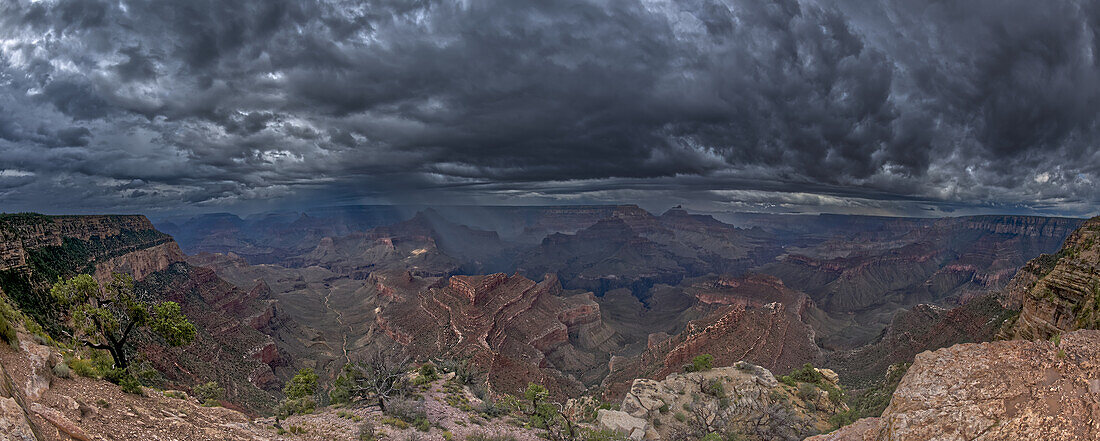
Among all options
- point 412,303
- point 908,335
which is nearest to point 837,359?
point 908,335

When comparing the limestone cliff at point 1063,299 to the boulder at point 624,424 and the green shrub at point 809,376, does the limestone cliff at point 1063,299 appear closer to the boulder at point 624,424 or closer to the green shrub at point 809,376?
the green shrub at point 809,376

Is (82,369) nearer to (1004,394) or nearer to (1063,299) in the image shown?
(1004,394)

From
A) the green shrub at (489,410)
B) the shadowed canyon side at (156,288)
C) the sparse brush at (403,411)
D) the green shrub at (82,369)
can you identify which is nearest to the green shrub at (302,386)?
the sparse brush at (403,411)

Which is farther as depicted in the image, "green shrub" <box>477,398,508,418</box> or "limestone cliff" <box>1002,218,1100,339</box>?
"green shrub" <box>477,398,508,418</box>

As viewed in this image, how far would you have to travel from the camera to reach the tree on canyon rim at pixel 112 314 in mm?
18297

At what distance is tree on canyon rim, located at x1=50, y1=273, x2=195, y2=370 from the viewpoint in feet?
60.0

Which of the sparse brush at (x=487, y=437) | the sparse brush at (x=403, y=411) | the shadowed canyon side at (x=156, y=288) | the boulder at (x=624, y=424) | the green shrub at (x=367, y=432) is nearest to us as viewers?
the green shrub at (x=367, y=432)

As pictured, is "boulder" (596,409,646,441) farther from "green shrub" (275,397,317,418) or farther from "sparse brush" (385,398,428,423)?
"green shrub" (275,397,317,418)

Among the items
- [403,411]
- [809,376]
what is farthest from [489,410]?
[809,376]

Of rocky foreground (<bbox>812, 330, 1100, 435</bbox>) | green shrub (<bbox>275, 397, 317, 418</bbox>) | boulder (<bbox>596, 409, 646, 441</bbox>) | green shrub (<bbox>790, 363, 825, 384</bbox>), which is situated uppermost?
rocky foreground (<bbox>812, 330, 1100, 435</bbox>)

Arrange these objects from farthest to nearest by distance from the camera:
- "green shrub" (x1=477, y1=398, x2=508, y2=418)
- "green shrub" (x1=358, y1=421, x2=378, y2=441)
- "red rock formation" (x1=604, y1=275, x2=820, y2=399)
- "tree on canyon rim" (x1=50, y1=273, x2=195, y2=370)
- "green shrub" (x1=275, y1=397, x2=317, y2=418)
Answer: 1. "red rock formation" (x1=604, y1=275, x2=820, y2=399)
2. "green shrub" (x1=477, y1=398, x2=508, y2=418)
3. "green shrub" (x1=275, y1=397, x2=317, y2=418)
4. "green shrub" (x1=358, y1=421, x2=378, y2=441)
5. "tree on canyon rim" (x1=50, y1=273, x2=195, y2=370)

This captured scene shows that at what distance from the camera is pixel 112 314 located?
755 inches

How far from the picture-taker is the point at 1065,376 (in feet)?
26.9

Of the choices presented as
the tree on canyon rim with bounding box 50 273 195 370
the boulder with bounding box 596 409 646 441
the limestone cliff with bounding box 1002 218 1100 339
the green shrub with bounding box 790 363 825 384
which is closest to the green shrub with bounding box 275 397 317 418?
the tree on canyon rim with bounding box 50 273 195 370
